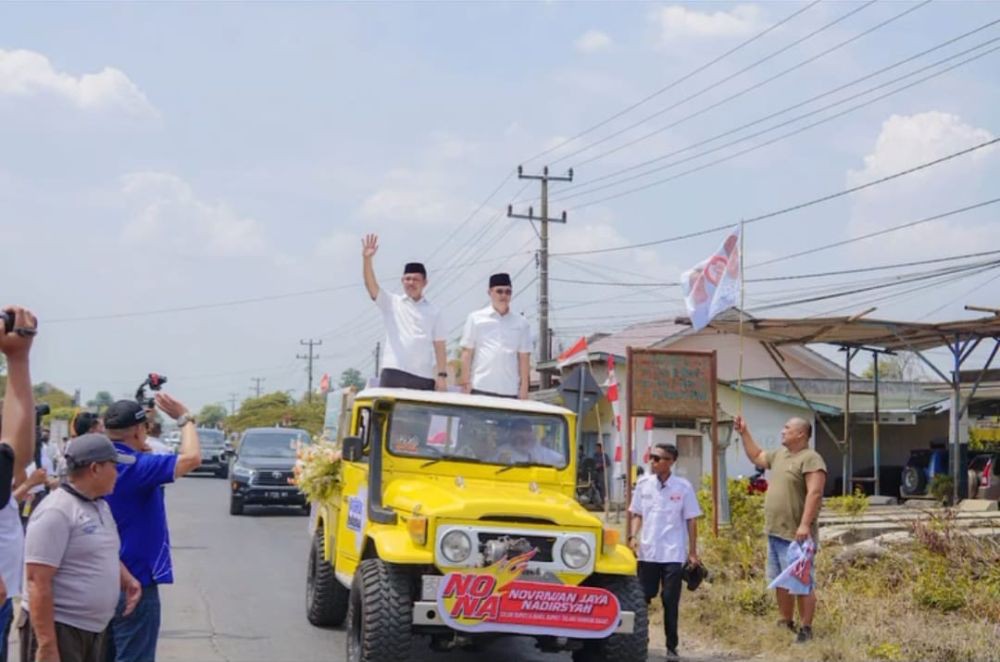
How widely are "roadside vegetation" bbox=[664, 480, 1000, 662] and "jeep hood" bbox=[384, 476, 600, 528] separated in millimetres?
2452

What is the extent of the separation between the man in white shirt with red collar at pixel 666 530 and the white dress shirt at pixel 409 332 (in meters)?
2.09

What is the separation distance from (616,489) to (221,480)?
54.4ft

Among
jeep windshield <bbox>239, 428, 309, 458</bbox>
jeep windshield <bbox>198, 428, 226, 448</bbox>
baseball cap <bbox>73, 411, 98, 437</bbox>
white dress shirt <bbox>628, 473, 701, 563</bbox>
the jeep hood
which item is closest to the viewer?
the jeep hood

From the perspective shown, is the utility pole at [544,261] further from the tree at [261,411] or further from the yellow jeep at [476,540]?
the tree at [261,411]

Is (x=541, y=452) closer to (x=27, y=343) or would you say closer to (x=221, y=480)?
(x=27, y=343)

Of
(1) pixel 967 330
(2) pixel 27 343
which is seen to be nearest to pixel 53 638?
(2) pixel 27 343

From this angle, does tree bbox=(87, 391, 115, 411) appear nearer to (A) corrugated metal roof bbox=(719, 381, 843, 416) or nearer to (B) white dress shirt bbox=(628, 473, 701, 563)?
(B) white dress shirt bbox=(628, 473, 701, 563)

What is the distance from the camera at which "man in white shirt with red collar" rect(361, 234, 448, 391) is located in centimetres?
1045

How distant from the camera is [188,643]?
10281 millimetres

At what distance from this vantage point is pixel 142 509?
6383 millimetres

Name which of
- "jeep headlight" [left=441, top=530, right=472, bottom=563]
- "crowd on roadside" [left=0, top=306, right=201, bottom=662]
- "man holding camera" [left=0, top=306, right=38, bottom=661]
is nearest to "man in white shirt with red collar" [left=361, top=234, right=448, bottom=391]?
"jeep headlight" [left=441, top=530, right=472, bottom=563]

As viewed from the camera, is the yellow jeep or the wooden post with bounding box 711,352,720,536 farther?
the wooden post with bounding box 711,352,720,536

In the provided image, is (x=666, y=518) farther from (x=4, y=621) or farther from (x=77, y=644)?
(x=4, y=621)

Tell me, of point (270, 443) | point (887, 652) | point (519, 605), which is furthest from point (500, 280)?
point (270, 443)
